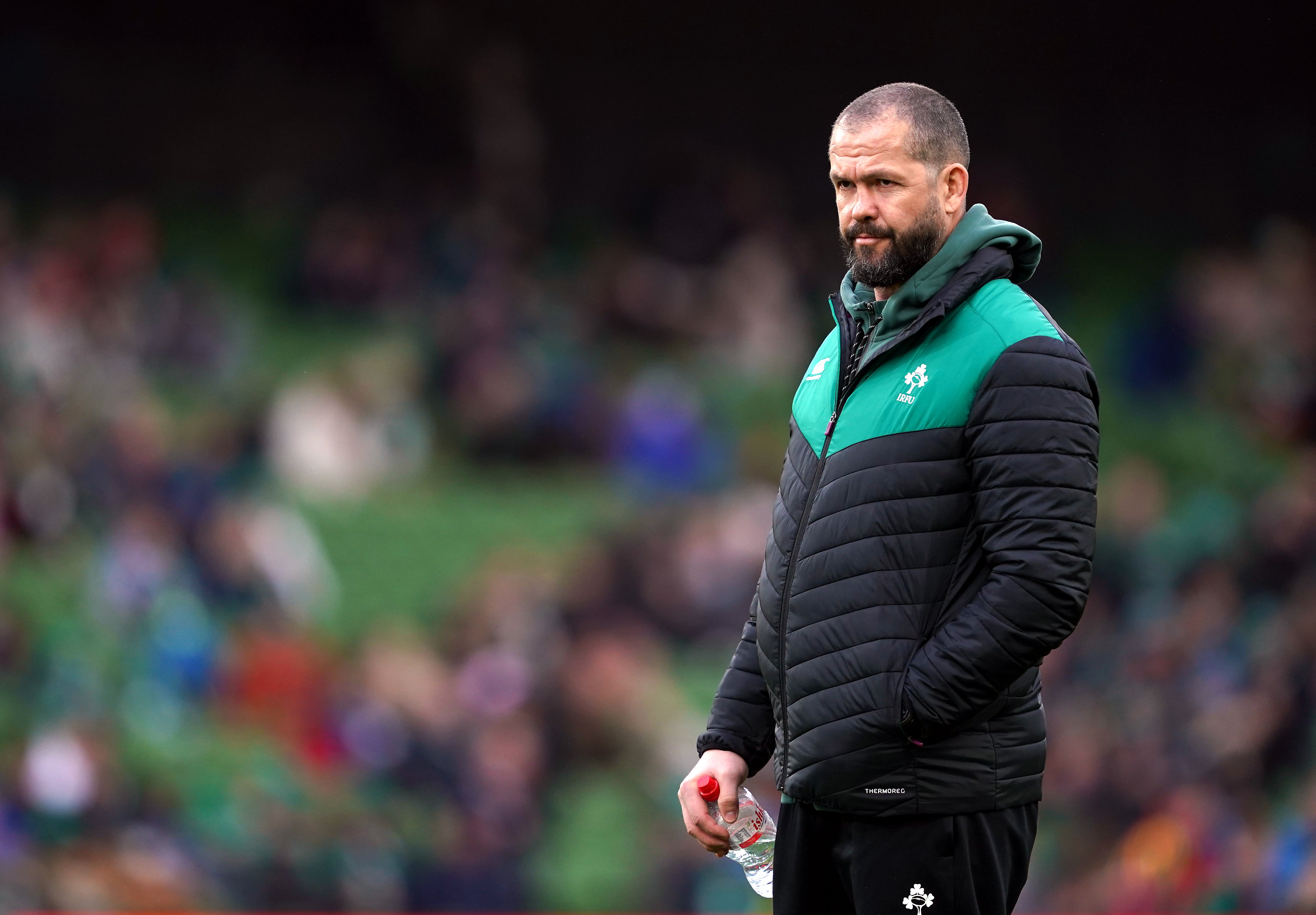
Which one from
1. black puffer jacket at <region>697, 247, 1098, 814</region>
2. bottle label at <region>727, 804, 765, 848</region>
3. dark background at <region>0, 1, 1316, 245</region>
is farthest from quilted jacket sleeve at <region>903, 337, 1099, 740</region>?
dark background at <region>0, 1, 1316, 245</region>

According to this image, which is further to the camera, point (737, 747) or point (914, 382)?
point (737, 747)

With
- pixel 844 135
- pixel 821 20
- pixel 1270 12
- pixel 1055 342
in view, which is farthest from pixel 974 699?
pixel 1270 12

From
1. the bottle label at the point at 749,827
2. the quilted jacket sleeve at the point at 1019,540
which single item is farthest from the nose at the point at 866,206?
the bottle label at the point at 749,827

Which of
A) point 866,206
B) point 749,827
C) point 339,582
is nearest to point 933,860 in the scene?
point 749,827

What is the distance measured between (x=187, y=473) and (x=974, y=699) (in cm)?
429

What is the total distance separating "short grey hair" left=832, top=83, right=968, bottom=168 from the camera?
5.91 ft

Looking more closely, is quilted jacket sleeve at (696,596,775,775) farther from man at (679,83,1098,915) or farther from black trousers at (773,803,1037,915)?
black trousers at (773,803,1037,915)

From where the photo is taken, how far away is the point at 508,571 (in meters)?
5.34

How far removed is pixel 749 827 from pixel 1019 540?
0.75m

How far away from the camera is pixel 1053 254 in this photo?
17.9 feet

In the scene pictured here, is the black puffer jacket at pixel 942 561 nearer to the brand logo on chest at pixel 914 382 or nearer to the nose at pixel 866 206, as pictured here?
the brand logo on chest at pixel 914 382

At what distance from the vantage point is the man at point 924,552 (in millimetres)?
1651

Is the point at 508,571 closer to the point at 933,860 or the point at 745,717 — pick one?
the point at 745,717

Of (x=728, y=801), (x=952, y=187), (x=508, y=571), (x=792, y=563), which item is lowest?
(x=728, y=801)
